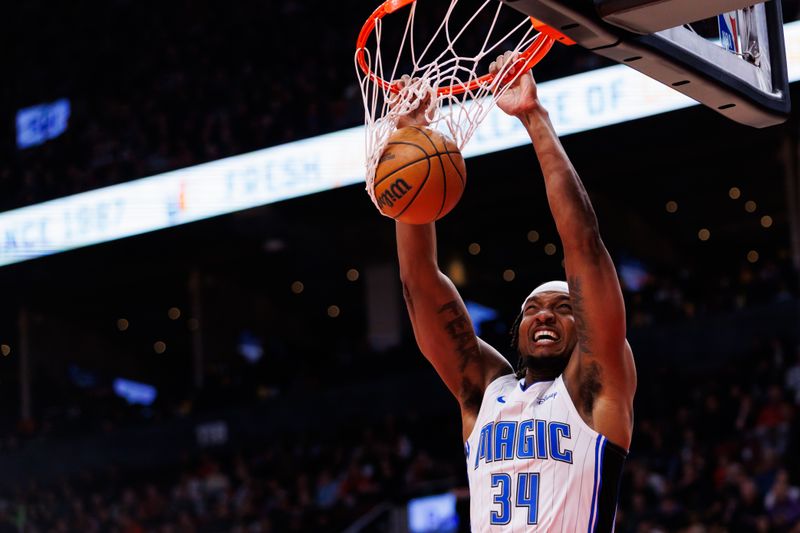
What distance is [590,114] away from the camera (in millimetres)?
13016

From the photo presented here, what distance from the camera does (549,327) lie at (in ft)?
11.6

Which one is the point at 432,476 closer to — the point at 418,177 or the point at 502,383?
the point at 502,383

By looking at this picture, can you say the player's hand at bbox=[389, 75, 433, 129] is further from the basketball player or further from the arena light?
the arena light

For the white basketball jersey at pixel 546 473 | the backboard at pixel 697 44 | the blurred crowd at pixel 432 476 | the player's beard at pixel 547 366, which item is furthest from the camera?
the blurred crowd at pixel 432 476

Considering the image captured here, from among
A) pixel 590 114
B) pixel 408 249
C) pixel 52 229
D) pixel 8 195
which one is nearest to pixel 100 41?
pixel 8 195

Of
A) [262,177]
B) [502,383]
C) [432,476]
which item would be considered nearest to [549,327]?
[502,383]

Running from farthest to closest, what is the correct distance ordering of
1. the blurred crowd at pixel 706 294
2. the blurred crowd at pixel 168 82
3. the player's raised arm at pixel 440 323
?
the blurred crowd at pixel 168 82 → the blurred crowd at pixel 706 294 → the player's raised arm at pixel 440 323

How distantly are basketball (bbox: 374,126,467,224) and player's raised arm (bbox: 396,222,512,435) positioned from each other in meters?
0.17

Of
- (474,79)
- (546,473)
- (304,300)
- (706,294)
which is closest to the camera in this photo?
(546,473)

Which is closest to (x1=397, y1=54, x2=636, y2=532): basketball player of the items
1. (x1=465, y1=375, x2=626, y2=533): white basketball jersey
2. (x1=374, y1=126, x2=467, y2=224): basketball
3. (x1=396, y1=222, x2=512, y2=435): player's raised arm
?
(x1=465, y1=375, x2=626, y2=533): white basketball jersey

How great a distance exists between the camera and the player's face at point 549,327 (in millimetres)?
3521

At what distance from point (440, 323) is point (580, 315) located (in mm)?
567

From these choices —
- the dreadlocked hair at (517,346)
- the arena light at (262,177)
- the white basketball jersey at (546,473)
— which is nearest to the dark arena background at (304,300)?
the arena light at (262,177)

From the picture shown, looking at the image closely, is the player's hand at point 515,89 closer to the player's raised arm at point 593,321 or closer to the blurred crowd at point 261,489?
the player's raised arm at point 593,321
